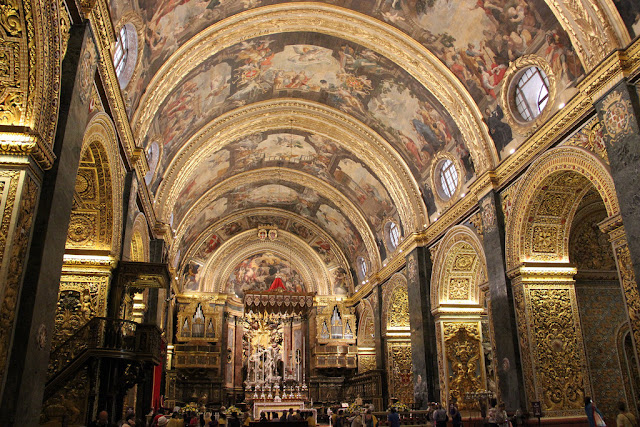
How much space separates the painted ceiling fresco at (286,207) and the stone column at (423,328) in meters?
7.32

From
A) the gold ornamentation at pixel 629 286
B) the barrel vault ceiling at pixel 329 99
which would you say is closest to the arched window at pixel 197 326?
the barrel vault ceiling at pixel 329 99

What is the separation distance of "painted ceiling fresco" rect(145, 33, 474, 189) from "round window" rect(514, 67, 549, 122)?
2814 millimetres

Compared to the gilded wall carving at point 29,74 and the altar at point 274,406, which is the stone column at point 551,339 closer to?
the gilded wall carving at point 29,74

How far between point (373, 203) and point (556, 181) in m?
11.1

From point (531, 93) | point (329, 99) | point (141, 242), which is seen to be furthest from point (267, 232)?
point (531, 93)

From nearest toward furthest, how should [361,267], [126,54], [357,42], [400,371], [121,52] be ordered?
[121,52], [126,54], [357,42], [400,371], [361,267]

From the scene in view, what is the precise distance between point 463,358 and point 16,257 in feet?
48.3

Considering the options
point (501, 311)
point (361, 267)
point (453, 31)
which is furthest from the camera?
point (361, 267)

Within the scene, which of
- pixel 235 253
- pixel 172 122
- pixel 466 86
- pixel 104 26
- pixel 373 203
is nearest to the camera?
pixel 104 26

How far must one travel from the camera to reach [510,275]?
13.5m

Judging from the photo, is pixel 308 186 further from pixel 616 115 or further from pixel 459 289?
pixel 616 115

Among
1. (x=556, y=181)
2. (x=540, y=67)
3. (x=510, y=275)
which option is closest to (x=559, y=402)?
(x=510, y=275)

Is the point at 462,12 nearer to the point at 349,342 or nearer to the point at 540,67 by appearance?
the point at 540,67

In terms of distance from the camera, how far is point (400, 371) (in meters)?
22.7
